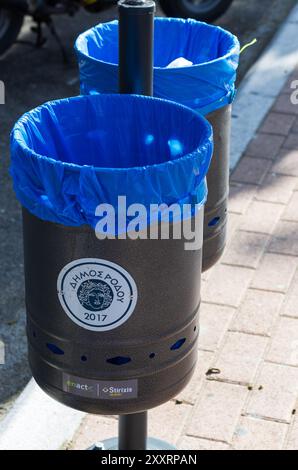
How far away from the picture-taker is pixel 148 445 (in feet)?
11.7

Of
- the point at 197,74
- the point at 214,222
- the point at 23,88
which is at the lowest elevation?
the point at 23,88

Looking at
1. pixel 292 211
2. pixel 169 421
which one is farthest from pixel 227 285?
pixel 169 421

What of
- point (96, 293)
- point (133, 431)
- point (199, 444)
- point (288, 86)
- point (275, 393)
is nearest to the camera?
point (96, 293)

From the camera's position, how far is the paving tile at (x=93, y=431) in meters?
3.71

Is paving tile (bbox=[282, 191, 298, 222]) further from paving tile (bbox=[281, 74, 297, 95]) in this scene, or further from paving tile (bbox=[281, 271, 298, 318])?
paving tile (bbox=[281, 74, 297, 95])

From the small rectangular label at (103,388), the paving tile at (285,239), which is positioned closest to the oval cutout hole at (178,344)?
the small rectangular label at (103,388)

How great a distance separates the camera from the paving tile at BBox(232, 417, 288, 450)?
3689 mm

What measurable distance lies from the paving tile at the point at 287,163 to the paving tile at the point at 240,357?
1.61 metres

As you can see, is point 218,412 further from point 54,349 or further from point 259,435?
point 54,349

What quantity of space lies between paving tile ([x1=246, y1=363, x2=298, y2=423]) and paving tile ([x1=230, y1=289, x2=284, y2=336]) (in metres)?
0.26

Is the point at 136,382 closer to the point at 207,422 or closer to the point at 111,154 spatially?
the point at 111,154

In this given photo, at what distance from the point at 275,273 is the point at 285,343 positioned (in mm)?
584

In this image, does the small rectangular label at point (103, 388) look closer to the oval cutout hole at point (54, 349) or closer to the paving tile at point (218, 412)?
the oval cutout hole at point (54, 349)

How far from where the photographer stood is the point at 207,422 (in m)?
3.81
